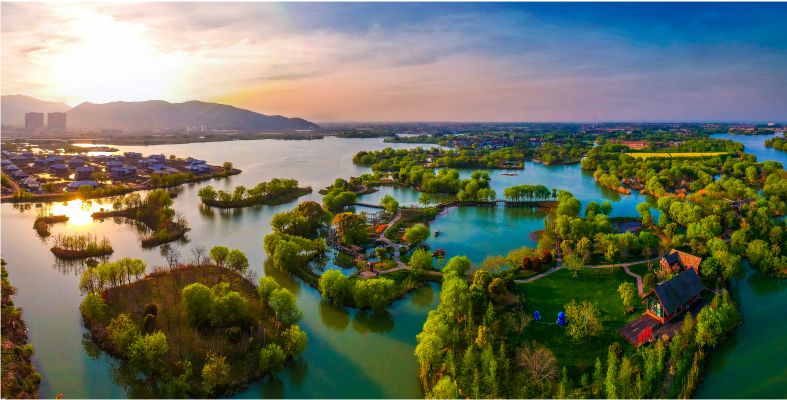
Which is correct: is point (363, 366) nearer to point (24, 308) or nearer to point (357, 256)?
point (357, 256)

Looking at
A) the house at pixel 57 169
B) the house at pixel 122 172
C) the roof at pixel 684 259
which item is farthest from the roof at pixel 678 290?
the house at pixel 57 169

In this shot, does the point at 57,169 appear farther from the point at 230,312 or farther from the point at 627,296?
the point at 627,296

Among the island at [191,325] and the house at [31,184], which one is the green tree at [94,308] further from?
the house at [31,184]

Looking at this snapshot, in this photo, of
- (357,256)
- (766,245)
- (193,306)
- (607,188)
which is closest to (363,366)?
(193,306)

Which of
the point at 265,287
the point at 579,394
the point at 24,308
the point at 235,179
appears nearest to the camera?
the point at 579,394

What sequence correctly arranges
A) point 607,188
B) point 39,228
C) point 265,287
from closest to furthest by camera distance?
point 265,287
point 39,228
point 607,188

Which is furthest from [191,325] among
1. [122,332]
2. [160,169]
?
[160,169]

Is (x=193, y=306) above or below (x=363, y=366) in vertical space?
above

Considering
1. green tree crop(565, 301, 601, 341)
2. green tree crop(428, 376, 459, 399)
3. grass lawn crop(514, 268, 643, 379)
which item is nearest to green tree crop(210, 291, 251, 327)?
green tree crop(428, 376, 459, 399)
